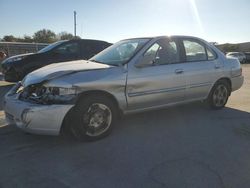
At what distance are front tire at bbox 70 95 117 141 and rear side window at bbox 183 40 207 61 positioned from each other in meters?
Answer: 2.05

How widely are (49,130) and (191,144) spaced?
2074 millimetres

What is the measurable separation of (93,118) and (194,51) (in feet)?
8.88

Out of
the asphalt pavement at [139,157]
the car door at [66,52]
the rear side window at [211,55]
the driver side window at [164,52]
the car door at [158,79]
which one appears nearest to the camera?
the asphalt pavement at [139,157]

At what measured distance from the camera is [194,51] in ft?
20.5

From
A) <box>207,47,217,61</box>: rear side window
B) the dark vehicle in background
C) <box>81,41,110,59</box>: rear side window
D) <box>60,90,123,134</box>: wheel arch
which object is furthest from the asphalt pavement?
<box>81,41,110,59</box>: rear side window

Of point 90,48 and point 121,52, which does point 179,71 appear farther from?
point 90,48

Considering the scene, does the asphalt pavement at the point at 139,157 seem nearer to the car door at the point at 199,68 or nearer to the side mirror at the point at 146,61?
the car door at the point at 199,68

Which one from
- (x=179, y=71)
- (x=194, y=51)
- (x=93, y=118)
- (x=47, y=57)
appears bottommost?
(x=93, y=118)

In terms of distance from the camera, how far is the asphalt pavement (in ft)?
11.5

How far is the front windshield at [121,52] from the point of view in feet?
17.5

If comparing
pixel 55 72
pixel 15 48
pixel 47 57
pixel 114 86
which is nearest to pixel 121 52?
pixel 114 86

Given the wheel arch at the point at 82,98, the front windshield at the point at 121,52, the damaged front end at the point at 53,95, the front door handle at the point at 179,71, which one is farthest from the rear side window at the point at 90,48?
the damaged front end at the point at 53,95

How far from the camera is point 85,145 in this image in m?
4.58

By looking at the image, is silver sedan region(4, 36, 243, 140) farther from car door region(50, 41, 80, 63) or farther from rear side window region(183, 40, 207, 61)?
car door region(50, 41, 80, 63)
